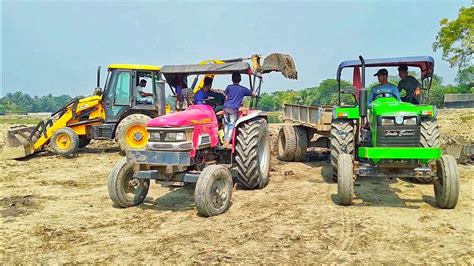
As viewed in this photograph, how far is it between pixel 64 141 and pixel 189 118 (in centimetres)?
618

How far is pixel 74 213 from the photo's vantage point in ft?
19.1

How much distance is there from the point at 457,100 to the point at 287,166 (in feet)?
96.6

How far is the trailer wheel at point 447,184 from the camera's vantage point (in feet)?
17.8

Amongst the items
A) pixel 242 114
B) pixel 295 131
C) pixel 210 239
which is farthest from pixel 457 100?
pixel 210 239

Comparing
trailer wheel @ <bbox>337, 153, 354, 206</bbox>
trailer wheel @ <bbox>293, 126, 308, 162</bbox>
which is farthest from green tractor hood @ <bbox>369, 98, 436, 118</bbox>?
trailer wheel @ <bbox>293, 126, 308, 162</bbox>

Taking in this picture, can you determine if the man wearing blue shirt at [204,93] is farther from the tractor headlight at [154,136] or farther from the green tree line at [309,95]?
the green tree line at [309,95]

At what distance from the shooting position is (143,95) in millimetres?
11148

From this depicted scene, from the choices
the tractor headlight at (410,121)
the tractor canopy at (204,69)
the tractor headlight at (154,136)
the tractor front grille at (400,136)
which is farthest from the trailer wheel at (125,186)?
the tractor headlight at (410,121)

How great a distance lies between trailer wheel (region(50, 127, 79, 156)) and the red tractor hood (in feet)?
17.2

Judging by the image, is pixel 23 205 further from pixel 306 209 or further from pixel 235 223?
pixel 306 209

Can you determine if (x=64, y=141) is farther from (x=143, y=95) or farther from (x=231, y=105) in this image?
(x=231, y=105)

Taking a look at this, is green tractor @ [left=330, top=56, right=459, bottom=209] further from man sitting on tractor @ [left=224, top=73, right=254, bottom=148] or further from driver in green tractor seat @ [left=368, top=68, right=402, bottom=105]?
man sitting on tractor @ [left=224, top=73, right=254, bottom=148]

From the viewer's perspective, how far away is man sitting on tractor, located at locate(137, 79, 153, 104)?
11016mm

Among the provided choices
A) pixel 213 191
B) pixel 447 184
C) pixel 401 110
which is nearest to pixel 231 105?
pixel 213 191
